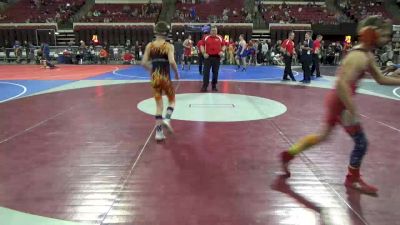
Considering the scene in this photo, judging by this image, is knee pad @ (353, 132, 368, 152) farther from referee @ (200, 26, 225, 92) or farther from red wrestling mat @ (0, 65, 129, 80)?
red wrestling mat @ (0, 65, 129, 80)

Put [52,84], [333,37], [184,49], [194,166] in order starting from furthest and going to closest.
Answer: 1. [333,37]
2. [184,49]
3. [52,84]
4. [194,166]

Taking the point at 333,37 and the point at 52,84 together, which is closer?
the point at 52,84

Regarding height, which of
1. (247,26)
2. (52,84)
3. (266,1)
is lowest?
(52,84)

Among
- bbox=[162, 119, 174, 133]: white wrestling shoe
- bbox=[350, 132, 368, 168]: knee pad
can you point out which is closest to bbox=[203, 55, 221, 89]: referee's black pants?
bbox=[162, 119, 174, 133]: white wrestling shoe

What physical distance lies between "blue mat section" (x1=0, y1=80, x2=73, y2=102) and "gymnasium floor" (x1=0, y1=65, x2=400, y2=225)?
5.49ft

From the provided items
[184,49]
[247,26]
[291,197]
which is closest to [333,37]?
[247,26]

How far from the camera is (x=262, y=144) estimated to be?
5582mm

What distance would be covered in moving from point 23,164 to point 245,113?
4.24m

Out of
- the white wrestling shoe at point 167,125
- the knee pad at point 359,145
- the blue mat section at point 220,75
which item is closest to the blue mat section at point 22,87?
the blue mat section at point 220,75

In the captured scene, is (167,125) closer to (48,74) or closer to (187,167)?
(187,167)

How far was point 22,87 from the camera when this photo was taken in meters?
11.9

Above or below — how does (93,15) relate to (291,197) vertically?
above

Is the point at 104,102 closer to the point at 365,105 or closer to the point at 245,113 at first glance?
the point at 245,113

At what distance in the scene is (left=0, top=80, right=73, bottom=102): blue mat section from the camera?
10430 millimetres
